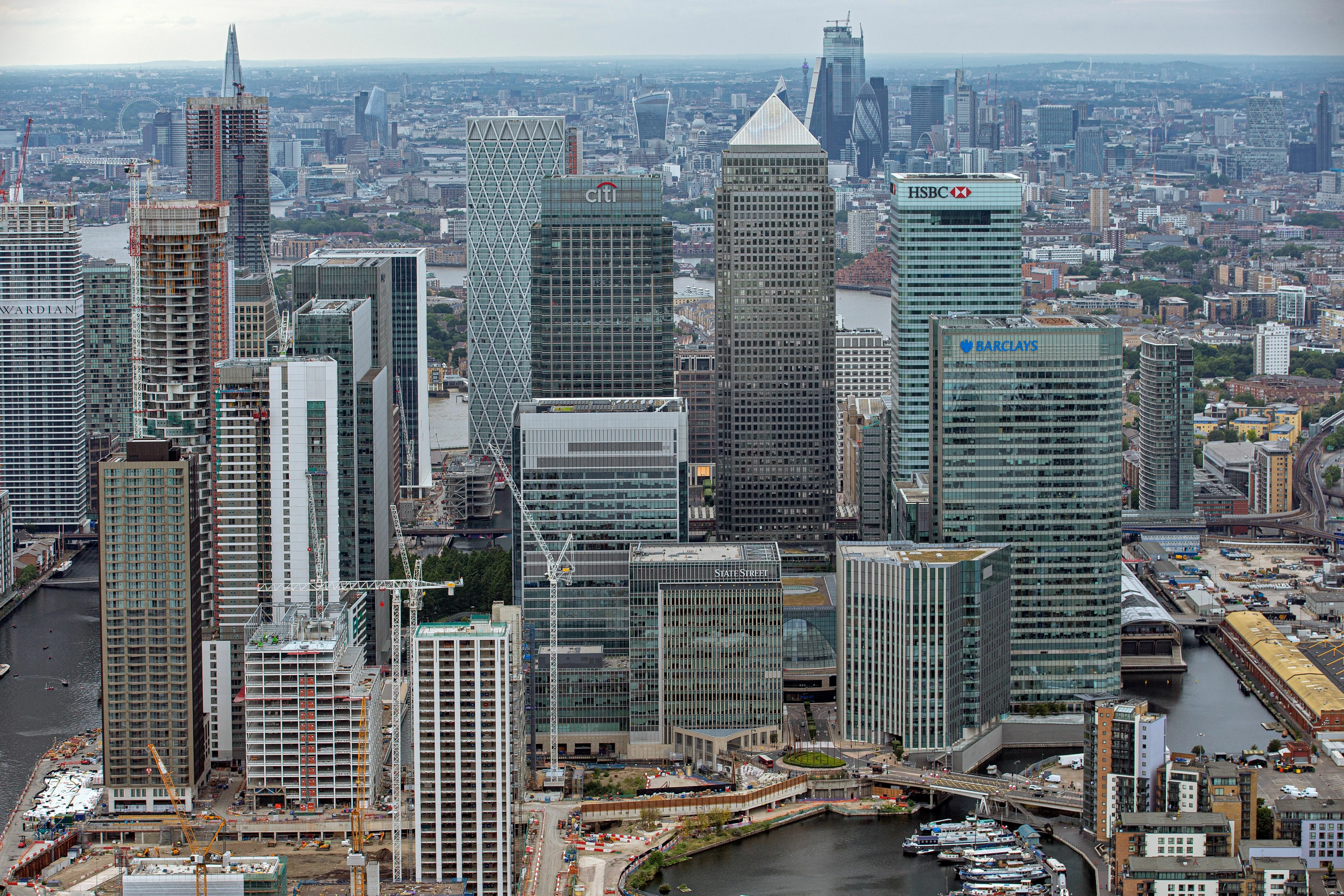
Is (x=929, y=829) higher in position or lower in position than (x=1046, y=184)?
lower

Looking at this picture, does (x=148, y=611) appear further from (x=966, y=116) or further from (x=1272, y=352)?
(x=966, y=116)

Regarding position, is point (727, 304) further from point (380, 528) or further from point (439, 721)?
point (439, 721)

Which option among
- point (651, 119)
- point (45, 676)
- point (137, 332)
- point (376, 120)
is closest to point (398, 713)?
Answer: point (137, 332)

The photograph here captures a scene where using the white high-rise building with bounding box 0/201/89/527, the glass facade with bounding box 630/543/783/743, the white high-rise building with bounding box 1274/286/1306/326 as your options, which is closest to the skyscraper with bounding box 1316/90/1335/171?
the white high-rise building with bounding box 1274/286/1306/326

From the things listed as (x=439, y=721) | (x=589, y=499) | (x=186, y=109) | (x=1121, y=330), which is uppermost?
(x=186, y=109)

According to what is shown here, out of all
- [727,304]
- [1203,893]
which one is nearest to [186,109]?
[727,304]

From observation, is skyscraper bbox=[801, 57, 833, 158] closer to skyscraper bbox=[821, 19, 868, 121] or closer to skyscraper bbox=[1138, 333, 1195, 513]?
skyscraper bbox=[821, 19, 868, 121]
